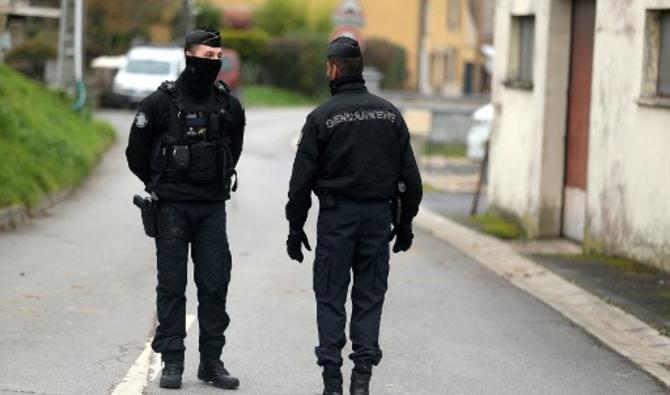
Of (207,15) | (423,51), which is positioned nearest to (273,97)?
(207,15)

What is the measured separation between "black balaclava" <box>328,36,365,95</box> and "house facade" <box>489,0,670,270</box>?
22.9ft

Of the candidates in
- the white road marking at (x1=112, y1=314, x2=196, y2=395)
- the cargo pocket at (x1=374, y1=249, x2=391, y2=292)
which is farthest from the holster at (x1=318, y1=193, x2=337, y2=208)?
the white road marking at (x1=112, y1=314, x2=196, y2=395)

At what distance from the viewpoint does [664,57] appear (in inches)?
584

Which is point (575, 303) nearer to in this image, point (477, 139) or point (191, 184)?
point (191, 184)

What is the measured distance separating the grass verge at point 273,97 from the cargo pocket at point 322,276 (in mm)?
48183

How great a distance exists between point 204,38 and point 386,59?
186 feet

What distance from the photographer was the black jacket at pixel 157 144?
8.17 m

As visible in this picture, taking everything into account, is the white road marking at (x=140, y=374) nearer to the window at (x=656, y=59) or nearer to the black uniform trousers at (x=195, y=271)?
the black uniform trousers at (x=195, y=271)

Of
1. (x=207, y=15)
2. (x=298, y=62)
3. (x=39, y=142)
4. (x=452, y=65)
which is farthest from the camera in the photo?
(x=452, y=65)

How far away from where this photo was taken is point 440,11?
70500 mm

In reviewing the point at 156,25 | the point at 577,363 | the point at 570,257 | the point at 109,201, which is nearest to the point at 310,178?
the point at 577,363

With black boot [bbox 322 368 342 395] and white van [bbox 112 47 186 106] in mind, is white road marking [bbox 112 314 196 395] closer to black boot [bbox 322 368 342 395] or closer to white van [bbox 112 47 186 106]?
black boot [bbox 322 368 342 395]

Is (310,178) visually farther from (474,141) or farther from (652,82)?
(474,141)

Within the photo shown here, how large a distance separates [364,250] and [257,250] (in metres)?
7.60
